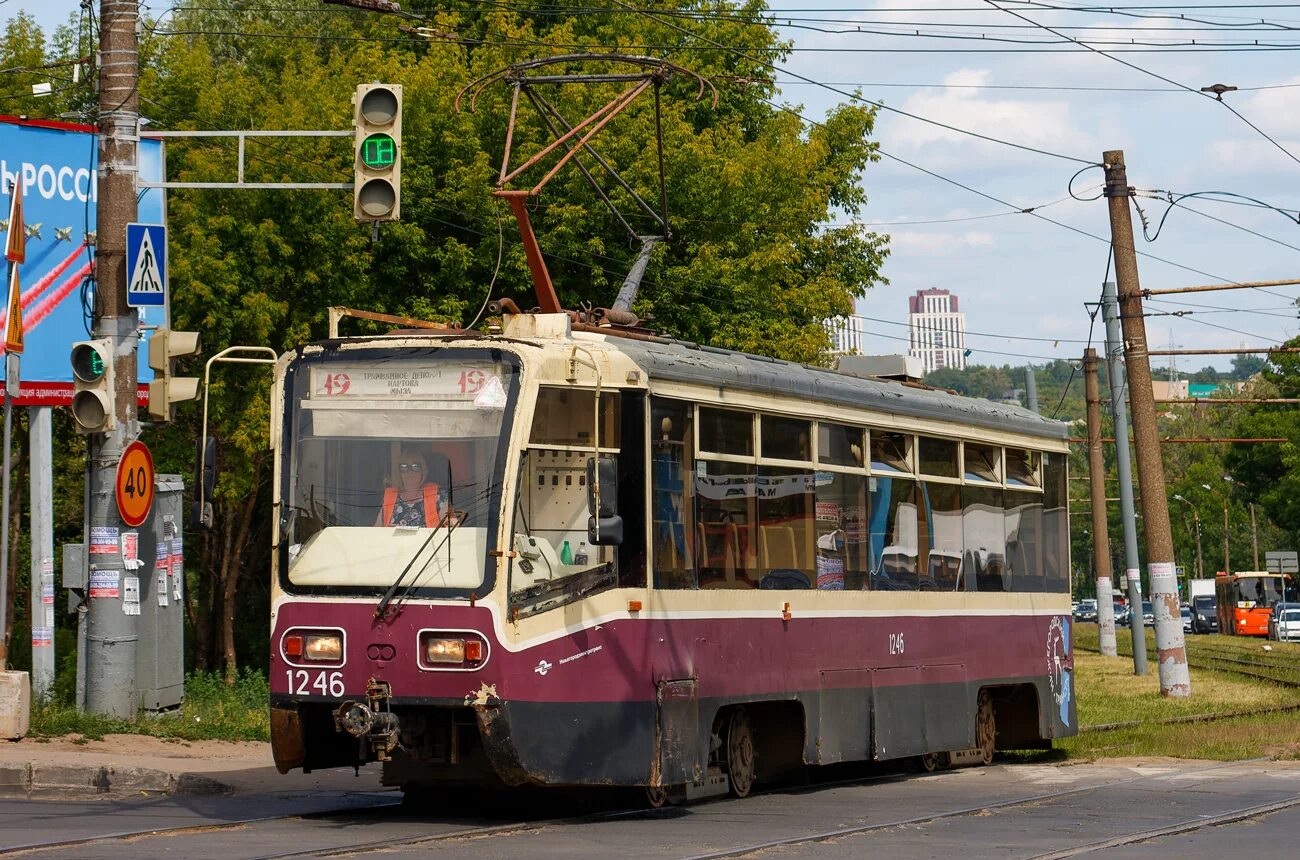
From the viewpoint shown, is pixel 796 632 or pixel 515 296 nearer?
pixel 796 632

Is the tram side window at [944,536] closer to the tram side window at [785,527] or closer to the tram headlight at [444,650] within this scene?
the tram side window at [785,527]

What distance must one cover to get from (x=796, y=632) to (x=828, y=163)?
982 inches

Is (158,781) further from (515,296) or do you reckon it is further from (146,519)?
(515,296)

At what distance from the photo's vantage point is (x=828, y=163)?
124 feet

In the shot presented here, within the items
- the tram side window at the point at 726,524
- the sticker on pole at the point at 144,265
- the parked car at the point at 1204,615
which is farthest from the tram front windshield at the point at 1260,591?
the tram side window at the point at 726,524

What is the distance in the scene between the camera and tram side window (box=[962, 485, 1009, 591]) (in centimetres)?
1639

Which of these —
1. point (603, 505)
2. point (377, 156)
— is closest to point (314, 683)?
point (603, 505)

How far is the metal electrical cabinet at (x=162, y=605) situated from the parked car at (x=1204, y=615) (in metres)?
76.3

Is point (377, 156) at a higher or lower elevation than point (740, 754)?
higher

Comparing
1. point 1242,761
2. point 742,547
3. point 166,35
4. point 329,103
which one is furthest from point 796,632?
point 166,35

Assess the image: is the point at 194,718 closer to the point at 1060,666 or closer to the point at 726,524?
the point at 726,524

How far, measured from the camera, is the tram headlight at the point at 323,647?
11.4m

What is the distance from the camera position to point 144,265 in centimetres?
1609

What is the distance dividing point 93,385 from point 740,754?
6.27 metres
